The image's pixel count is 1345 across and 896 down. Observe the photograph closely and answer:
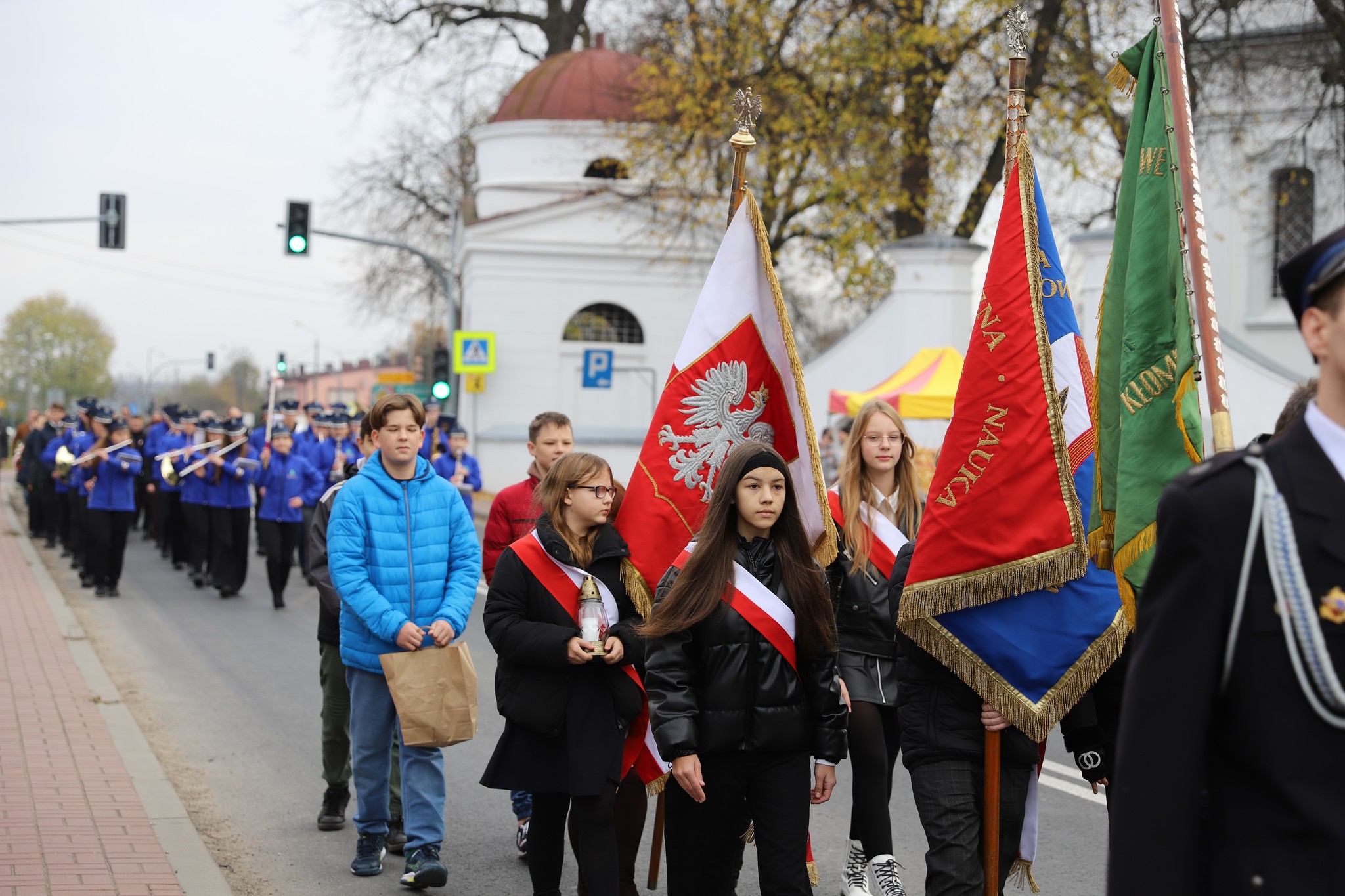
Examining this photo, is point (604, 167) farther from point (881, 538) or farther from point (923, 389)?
point (881, 538)

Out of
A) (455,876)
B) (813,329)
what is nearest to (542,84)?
(813,329)

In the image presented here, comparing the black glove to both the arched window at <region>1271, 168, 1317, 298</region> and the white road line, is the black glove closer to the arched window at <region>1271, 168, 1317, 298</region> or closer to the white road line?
the white road line

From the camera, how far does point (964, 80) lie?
67.9ft

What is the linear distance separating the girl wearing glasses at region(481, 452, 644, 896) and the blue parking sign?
25.5m

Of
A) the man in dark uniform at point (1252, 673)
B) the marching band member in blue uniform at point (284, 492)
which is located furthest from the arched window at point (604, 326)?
the man in dark uniform at point (1252, 673)

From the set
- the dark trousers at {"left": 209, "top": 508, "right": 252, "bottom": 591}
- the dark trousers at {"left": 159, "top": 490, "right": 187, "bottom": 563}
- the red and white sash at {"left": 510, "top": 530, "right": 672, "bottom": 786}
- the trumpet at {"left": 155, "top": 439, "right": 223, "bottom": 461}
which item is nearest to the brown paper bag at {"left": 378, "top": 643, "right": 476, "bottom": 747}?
the red and white sash at {"left": 510, "top": 530, "right": 672, "bottom": 786}

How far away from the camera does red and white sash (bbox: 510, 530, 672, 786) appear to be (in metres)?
4.77

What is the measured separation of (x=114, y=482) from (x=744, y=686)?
12256 millimetres

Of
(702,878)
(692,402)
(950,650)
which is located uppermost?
(692,402)

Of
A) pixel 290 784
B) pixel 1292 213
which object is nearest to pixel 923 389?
pixel 290 784

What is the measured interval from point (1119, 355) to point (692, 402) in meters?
1.56

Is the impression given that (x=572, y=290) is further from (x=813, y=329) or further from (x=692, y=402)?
(x=692, y=402)

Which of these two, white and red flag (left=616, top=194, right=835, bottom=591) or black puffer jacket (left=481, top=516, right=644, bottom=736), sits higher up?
white and red flag (left=616, top=194, right=835, bottom=591)

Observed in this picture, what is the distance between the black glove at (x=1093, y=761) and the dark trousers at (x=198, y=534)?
1316 centimetres
